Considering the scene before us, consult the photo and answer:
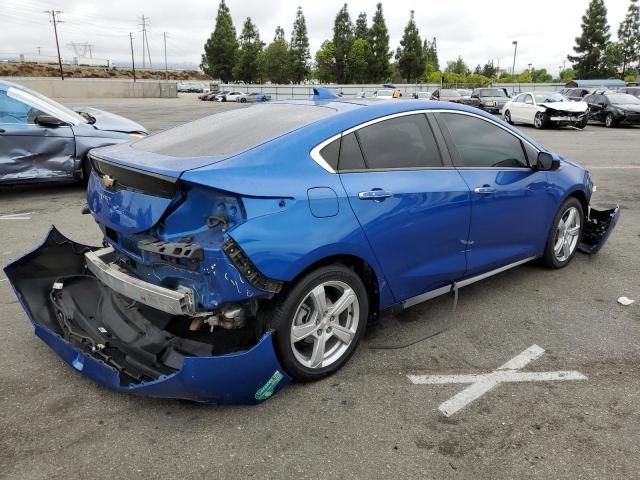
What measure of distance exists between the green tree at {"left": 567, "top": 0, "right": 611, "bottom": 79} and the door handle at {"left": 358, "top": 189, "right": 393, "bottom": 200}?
257ft

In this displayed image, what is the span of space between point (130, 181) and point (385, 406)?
1.86 meters

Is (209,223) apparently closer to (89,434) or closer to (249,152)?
(249,152)

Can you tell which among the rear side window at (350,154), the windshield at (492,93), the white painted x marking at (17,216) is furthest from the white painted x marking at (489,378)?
the windshield at (492,93)

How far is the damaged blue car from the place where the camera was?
A: 7.57 metres

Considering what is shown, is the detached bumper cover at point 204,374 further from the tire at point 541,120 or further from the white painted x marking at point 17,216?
the tire at point 541,120

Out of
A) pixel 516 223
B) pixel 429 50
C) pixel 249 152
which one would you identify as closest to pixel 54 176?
pixel 249 152

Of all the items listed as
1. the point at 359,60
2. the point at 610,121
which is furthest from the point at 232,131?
the point at 359,60

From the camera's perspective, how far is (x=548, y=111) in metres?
20.5

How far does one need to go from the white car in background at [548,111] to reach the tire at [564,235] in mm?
16953

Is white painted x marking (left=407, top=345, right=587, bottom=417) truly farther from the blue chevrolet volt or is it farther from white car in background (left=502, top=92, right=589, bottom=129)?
white car in background (left=502, top=92, right=589, bottom=129)

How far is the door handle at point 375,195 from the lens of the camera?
317 cm

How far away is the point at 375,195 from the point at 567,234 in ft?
8.95

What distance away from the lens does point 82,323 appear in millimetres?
3361

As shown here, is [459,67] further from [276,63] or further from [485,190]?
[485,190]
